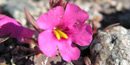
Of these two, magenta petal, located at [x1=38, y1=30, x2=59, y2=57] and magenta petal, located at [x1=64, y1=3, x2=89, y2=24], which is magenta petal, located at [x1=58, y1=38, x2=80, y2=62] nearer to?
magenta petal, located at [x1=38, y1=30, x2=59, y2=57]

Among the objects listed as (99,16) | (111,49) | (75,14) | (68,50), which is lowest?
(99,16)

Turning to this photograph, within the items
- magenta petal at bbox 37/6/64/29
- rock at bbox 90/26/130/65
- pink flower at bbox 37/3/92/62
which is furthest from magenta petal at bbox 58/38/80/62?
rock at bbox 90/26/130/65

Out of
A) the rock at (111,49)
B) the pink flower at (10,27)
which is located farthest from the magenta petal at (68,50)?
the pink flower at (10,27)

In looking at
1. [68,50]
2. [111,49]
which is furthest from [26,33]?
[111,49]

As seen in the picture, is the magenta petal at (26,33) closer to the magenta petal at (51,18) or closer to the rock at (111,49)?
the magenta petal at (51,18)

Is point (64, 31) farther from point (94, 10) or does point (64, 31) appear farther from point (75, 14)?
point (94, 10)
